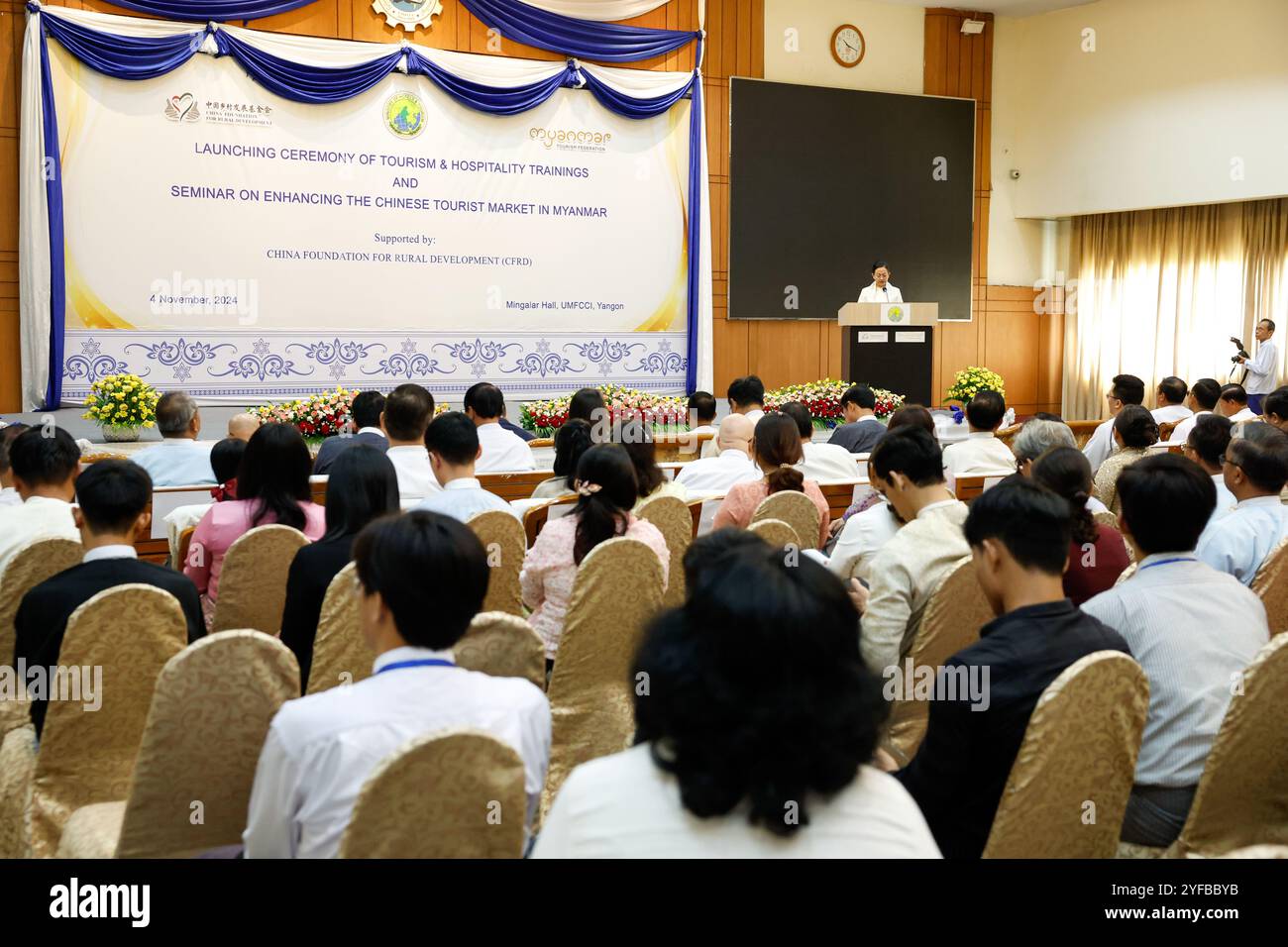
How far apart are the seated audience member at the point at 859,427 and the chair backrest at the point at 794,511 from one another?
7.04ft

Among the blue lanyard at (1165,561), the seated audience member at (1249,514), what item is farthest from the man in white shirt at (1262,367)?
the blue lanyard at (1165,561)

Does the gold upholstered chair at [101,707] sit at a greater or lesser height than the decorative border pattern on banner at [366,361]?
lesser

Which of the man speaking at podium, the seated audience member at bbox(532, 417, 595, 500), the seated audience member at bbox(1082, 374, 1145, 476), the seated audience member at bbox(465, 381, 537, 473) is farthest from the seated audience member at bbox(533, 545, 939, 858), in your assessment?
the man speaking at podium

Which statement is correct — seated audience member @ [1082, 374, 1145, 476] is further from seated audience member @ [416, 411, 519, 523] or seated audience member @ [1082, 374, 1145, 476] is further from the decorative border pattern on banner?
the decorative border pattern on banner

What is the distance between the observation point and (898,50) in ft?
41.9

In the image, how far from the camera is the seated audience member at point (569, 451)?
163 inches

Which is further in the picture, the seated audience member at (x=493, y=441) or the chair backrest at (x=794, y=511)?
the seated audience member at (x=493, y=441)

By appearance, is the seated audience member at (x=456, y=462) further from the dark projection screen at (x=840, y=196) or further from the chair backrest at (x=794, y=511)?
the dark projection screen at (x=840, y=196)

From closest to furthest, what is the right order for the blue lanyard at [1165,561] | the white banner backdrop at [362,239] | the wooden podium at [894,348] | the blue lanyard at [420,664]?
the blue lanyard at [420,664], the blue lanyard at [1165,561], the white banner backdrop at [362,239], the wooden podium at [894,348]

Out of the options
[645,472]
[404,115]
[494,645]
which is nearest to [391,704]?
[494,645]

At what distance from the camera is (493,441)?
5.92 meters

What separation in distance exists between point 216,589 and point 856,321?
25.9ft

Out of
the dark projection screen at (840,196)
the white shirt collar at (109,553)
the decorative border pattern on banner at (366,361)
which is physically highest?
the dark projection screen at (840,196)
